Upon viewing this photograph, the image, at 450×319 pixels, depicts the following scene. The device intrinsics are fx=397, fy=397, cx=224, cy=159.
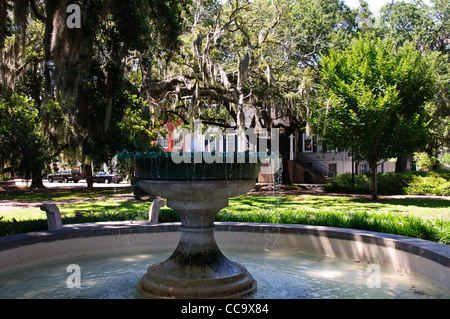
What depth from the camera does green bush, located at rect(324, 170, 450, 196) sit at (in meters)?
24.5

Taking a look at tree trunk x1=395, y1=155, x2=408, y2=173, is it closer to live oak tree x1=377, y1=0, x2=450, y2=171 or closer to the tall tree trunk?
live oak tree x1=377, y1=0, x2=450, y2=171

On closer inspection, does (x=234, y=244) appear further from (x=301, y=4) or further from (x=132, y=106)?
(x=301, y=4)

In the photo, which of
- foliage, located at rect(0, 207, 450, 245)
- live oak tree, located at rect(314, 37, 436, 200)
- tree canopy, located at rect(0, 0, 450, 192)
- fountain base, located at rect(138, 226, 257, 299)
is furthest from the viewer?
live oak tree, located at rect(314, 37, 436, 200)

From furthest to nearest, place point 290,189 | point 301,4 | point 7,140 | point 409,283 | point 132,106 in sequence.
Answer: point 301,4 → point 290,189 → point 7,140 → point 132,106 → point 409,283

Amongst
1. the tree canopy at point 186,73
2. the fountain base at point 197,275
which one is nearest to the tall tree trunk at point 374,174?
the tree canopy at point 186,73

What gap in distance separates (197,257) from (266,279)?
122cm

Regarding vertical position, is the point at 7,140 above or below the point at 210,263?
above

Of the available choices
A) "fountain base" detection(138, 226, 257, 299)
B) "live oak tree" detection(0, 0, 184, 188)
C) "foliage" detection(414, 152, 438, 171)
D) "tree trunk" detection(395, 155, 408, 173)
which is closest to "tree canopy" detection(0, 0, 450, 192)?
"live oak tree" detection(0, 0, 184, 188)

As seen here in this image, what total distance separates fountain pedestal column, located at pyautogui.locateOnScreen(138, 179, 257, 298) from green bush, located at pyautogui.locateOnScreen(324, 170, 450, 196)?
22.0 meters

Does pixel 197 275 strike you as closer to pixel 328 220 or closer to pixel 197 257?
pixel 197 257

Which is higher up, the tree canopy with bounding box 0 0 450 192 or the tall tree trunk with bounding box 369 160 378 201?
the tree canopy with bounding box 0 0 450 192

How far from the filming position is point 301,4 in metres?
32.1
